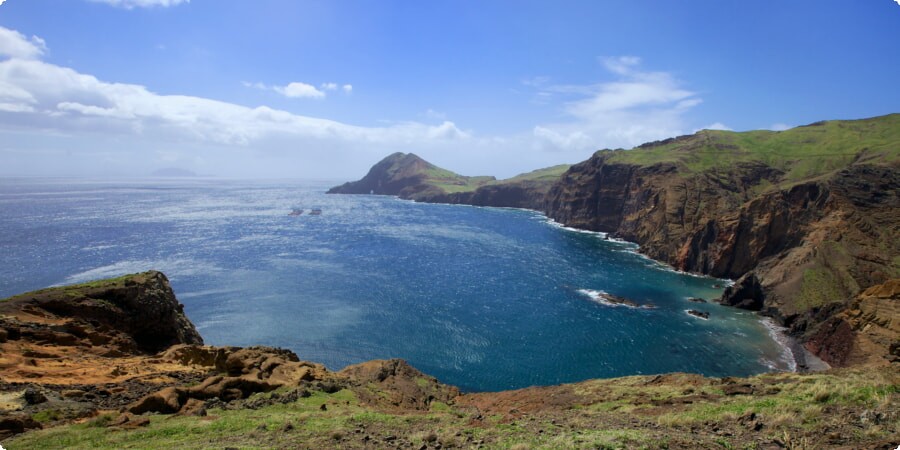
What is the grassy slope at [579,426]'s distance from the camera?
16.7 metres

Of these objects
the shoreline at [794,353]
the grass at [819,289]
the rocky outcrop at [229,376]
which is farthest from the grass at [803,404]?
the grass at [819,289]

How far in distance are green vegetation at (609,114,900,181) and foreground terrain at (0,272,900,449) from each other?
102108mm

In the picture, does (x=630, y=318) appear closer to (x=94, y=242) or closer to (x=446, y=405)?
(x=446, y=405)

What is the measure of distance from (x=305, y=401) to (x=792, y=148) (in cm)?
15703

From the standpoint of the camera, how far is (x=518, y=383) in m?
48.2

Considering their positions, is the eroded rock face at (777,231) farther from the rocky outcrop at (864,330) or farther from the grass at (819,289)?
the rocky outcrop at (864,330)

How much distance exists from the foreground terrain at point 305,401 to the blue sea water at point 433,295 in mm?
17373

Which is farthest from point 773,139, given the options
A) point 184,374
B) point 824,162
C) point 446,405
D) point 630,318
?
point 184,374

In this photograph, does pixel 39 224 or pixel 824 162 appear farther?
pixel 39 224

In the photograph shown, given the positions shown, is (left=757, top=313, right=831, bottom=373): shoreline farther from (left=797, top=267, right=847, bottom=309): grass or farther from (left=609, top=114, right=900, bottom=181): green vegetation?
(left=609, top=114, right=900, bottom=181): green vegetation

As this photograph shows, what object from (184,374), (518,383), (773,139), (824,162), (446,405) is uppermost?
(773,139)

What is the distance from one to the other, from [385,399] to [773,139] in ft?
541

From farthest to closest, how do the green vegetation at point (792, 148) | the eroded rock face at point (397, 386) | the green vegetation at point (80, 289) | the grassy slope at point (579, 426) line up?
the green vegetation at point (792, 148)
the green vegetation at point (80, 289)
the eroded rock face at point (397, 386)
the grassy slope at point (579, 426)

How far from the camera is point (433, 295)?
78.6 metres
